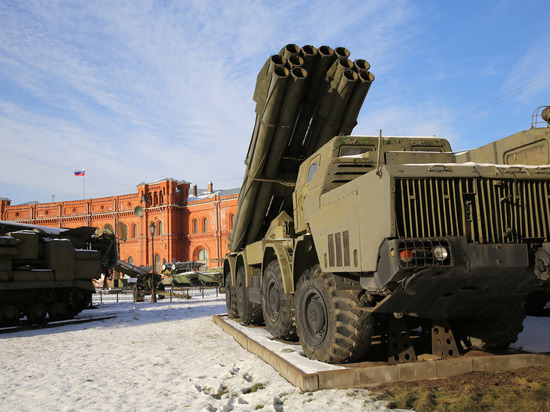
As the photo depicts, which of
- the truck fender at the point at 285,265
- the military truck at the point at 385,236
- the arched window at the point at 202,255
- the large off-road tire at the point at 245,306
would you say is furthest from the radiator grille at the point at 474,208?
the arched window at the point at 202,255

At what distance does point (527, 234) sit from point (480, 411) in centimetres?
148

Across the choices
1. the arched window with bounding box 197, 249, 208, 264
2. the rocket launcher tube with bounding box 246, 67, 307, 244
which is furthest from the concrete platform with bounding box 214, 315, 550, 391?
the arched window with bounding box 197, 249, 208, 264

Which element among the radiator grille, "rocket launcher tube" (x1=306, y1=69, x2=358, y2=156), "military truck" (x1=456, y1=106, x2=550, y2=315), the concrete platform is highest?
"rocket launcher tube" (x1=306, y1=69, x2=358, y2=156)

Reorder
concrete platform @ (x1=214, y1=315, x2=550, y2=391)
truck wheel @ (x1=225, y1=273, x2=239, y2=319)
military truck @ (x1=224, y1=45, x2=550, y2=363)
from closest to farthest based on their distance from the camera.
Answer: military truck @ (x1=224, y1=45, x2=550, y2=363)
concrete platform @ (x1=214, y1=315, x2=550, y2=391)
truck wheel @ (x1=225, y1=273, x2=239, y2=319)

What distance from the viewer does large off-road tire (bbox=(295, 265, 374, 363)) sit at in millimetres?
4520

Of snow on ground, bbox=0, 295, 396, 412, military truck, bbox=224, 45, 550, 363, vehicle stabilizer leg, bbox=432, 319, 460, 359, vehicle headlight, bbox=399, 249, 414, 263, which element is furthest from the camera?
vehicle stabilizer leg, bbox=432, 319, 460, 359

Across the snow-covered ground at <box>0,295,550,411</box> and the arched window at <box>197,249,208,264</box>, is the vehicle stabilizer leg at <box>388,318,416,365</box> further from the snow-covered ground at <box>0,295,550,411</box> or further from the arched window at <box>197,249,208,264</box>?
the arched window at <box>197,249,208,264</box>

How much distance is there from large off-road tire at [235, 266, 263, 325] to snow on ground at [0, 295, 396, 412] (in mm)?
581

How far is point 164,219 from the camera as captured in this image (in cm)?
5134

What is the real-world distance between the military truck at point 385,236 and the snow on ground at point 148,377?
77 cm

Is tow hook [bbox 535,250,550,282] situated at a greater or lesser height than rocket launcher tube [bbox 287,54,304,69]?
lesser

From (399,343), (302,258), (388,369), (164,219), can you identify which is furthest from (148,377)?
(164,219)

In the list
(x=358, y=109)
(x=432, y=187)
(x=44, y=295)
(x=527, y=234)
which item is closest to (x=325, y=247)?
(x=432, y=187)

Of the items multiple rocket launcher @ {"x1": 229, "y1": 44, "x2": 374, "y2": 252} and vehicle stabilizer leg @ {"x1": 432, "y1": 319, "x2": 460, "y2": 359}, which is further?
multiple rocket launcher @ {"x1": 229, "y1": 44, "x2": 374, "y2": 252}
